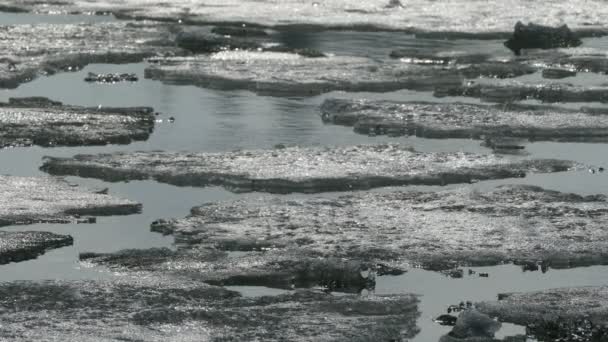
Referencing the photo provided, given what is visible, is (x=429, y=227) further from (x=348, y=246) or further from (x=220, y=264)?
(x=220, y=264)

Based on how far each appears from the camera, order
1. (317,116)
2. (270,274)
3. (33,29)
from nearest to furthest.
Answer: (270,274) → (317,116) → (33,29)

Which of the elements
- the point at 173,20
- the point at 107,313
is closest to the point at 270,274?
the point at 107,313

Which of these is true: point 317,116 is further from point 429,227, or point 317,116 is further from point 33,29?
point 33,29

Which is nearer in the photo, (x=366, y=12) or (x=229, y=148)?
(x=229, y=148)

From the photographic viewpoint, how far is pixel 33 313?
5.52m

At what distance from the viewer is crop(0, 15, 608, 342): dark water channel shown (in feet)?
19.9

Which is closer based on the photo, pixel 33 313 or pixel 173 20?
pixel 33 313

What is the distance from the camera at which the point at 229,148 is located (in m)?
8.64

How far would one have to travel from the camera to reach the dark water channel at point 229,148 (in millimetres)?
6062

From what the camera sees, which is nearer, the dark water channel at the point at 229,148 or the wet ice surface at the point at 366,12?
the dark water channel at the point at 229,148

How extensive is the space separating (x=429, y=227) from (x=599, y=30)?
7996 mm

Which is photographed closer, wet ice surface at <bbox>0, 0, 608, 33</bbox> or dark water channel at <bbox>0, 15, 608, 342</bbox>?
dark water channel at <bbox>0, 15, 608, 342</bbox>

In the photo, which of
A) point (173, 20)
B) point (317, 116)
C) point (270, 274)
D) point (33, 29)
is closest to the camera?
point (270, 274)

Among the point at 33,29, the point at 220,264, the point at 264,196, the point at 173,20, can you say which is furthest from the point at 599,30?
the point at 220,264
